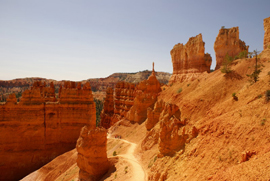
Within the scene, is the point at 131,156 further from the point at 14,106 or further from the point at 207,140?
the point at 14,106

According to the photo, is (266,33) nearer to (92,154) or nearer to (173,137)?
(173,137)

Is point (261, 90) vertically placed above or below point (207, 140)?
above

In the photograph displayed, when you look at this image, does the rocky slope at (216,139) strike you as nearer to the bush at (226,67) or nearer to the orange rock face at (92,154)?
the bush at (226,67)

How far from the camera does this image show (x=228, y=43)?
3350 cm

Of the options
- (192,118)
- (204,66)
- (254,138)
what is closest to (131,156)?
(192,118)

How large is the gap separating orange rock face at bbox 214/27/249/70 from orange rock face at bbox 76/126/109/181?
24593mm

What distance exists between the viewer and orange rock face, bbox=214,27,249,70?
1287 inches

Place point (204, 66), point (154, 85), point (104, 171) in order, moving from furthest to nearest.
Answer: point (154, 85)
point (204, 66)
point (104, 171)

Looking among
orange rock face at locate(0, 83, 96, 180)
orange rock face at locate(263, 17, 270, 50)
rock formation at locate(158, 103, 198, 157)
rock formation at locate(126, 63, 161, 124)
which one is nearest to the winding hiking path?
rock formation at locate(158, 103, 198, 157)

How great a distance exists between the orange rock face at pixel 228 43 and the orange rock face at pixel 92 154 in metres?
24.6

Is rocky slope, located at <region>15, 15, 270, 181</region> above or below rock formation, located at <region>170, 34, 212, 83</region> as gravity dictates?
below

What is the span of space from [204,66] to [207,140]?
25.5 m

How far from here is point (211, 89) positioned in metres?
25.2

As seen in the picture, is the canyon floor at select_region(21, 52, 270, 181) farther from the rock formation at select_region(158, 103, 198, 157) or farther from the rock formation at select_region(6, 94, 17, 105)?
the rock formation at select_region(6, 94, 17, 105)
